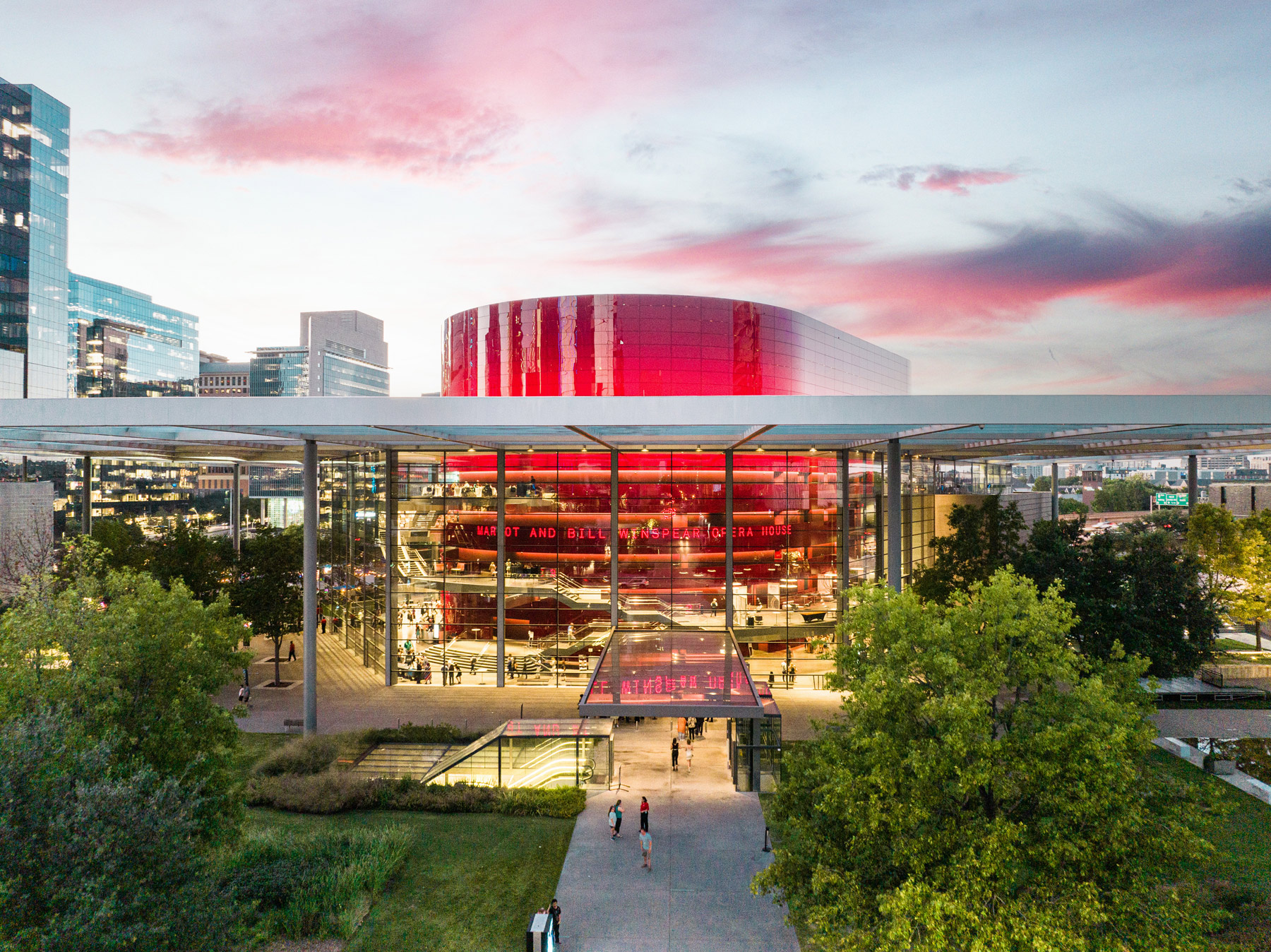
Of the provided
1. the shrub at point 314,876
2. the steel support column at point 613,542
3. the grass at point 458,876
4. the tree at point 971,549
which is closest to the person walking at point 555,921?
the grass at point 458,876

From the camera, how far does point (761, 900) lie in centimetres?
1396

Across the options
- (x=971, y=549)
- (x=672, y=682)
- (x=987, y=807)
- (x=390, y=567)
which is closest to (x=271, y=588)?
(x=390, y=567)

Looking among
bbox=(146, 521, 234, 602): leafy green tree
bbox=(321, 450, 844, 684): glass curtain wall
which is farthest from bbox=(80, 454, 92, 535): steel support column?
bbox=(321, 450, 844, 684): glass curtain wall

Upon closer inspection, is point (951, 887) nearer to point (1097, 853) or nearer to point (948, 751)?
point (948, 751)

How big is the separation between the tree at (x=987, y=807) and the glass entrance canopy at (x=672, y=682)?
6.10 meters

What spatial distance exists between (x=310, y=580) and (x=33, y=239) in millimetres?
98228

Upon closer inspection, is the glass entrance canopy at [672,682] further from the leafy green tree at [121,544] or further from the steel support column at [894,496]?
the leafy green tree at [121,544]

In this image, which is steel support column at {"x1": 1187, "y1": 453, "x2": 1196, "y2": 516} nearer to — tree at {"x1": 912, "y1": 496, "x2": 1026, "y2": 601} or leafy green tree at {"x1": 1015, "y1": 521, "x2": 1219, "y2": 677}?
leafy green tree at {"x1": 1015, "y1": 521, "x2": 1219, "y2": 677}

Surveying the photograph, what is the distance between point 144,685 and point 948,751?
14.4 m

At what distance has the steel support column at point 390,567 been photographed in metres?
29.6

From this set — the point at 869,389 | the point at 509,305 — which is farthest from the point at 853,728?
the point at 869,389

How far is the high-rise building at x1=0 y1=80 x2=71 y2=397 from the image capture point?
81.4 m

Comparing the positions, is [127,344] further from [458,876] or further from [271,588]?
[458,876]

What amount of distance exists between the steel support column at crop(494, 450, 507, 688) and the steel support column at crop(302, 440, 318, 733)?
7.96 meters
